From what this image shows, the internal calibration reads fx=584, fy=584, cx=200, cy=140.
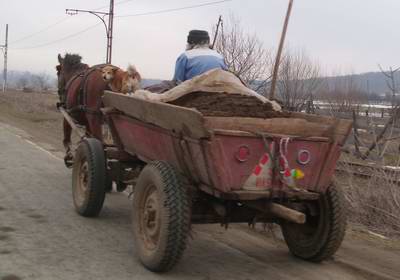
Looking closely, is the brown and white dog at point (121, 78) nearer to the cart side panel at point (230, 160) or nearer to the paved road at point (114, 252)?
the paved road at point (114, 252)

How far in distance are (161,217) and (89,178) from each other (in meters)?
2.17

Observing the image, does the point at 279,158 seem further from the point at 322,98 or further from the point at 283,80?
the point at 322,98

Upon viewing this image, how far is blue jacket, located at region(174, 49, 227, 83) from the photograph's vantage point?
261 inches

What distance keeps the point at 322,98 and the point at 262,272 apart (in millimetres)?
16633

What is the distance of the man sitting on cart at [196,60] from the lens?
261 inches

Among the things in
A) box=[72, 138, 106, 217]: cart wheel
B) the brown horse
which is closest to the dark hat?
box=[72, 138, 106, 217]: cart wheel

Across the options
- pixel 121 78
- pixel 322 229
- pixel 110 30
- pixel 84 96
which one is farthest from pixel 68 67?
pixel 110 30

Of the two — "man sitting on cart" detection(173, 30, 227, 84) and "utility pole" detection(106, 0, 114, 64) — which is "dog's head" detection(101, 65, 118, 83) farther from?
"utility pole" detection(106, 0, 114, 64)

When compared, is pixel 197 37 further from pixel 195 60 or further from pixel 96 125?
pixel 96 125

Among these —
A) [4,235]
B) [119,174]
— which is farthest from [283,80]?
[4,235]

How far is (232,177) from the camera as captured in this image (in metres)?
4.75

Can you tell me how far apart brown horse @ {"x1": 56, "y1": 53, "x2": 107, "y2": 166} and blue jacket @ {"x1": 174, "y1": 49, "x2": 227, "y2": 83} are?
110 inches

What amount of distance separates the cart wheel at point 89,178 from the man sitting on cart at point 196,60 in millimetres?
1341

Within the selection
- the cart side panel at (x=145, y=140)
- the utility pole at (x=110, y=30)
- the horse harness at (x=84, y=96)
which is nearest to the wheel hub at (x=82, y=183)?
the cart side panel at (x=145, y=140)
